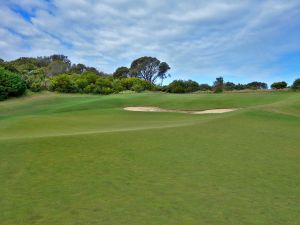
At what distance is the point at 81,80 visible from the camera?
70.9 metres

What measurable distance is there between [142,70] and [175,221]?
394ft

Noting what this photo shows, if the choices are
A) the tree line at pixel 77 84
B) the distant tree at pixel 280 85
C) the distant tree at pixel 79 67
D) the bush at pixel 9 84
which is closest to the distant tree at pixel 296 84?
the tree line at pixel 77 84

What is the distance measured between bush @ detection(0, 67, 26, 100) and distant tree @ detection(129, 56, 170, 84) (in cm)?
7579

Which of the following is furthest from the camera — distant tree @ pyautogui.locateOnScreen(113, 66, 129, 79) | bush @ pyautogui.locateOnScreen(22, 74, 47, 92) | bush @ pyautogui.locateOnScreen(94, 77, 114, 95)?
distant tree @ pyautogui.locateOnScreen(113, 66, 129, 79)

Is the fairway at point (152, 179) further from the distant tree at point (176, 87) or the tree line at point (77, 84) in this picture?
the distant tree at point (176, 87)

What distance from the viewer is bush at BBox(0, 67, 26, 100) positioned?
47.2m

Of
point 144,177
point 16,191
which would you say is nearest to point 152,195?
point 144,177

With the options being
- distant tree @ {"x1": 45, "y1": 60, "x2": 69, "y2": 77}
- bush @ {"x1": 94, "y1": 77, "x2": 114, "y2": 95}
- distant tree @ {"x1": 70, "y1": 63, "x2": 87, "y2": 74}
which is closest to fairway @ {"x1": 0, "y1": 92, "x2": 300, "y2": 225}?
bush @ {"x1": 94, "y1": 77, "x2": 114, "y2": 95}

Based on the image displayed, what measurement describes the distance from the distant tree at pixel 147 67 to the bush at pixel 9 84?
75.8 meters

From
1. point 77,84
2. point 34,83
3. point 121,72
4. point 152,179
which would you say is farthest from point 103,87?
point 152,179

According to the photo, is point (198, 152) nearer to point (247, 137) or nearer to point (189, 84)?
point (247, 137)

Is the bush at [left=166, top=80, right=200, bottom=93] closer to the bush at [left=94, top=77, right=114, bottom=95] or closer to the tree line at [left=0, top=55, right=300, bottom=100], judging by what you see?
the tree line at [left=0, top=55, right=300, bottom=100]

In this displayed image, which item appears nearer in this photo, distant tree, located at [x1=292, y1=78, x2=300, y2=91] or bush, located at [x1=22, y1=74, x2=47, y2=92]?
distant tree, located at [x1=292, y1=78, x2=300, y2=91]

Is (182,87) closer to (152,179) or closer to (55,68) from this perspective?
(55,68)
